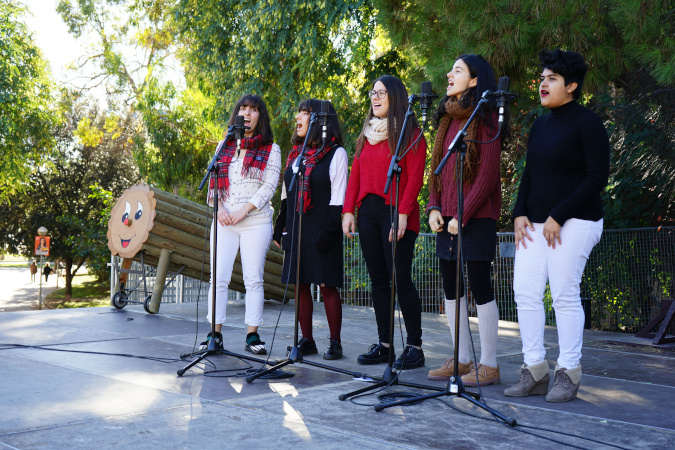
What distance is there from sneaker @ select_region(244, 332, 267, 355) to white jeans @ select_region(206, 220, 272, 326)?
0.10m

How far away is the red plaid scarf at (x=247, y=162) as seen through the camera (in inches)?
197

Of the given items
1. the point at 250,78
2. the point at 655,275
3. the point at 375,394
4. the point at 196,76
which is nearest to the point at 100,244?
the point at 196,76

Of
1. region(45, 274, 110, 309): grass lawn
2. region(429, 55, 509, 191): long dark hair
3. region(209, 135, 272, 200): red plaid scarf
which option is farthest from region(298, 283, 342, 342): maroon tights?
region(45, 274, 110, 309): grass lawn

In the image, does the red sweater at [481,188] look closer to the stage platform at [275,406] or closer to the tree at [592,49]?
the stage platform at [275,406]

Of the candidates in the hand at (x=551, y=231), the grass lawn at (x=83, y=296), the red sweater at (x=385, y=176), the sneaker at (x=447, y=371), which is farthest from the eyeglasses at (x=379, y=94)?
the grass lawn at (x=83, y=296)

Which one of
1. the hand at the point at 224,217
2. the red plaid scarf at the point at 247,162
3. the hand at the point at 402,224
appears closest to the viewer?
the hand at the point at 402,224

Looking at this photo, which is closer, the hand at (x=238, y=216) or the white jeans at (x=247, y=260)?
the hand at (x=238, y=216)

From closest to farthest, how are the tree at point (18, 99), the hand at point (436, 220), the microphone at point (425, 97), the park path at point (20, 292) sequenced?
the microphone at point (425, 97), the hand at point (436, 220), the tree at point (18, 99), the park path at point (20, 292)

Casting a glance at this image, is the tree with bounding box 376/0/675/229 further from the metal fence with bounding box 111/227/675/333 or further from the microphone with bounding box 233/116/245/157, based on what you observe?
the microphone with bounding box 233/116/245/157

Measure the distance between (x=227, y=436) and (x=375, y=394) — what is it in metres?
1.11

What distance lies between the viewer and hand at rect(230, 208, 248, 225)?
4840 mm

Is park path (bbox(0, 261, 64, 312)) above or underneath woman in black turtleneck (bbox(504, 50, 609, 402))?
underneath

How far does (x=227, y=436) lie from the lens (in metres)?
2.77

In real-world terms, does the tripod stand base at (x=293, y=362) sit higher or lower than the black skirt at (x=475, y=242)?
lower
